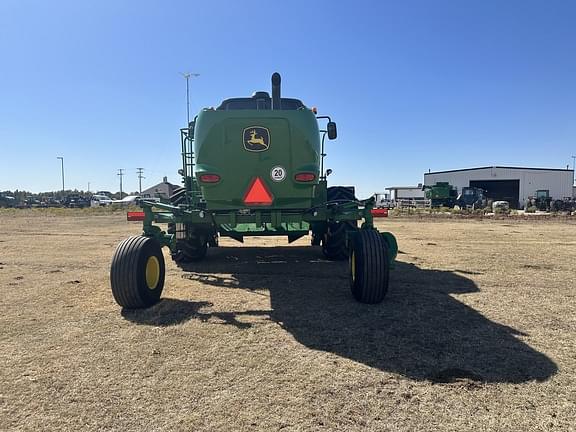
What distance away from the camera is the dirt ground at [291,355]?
9.06ft

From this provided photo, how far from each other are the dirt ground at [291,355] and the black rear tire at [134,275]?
0.60 feet

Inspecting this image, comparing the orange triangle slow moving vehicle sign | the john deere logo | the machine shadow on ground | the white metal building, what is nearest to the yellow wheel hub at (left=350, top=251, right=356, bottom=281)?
the machine shadow on ground

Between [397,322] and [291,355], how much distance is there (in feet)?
4.70

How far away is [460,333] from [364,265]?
1280 mm

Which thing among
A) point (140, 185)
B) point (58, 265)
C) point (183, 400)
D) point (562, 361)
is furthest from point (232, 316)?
point (140, 185)

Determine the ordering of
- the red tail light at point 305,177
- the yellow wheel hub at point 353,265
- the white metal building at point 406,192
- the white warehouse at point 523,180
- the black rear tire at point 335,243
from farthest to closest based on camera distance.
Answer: the white metal building at point 406,192, the white warehouse at point 523,180, the black rear tire at point 335,243, the red tail light at point 305,177, the yellow wheel hub at point 353,265

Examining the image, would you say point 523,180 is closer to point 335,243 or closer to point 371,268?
point 335,243

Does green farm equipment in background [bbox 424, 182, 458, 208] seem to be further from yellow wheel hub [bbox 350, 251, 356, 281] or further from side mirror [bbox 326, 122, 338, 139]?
yellow wheel hub [bbox 350, 251, 356, 281]

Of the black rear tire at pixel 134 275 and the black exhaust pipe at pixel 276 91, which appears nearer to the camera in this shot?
the black rear tire at pixel 134 275

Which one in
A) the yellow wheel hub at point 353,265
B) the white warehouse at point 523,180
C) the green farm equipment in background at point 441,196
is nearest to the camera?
the yellow wheel hub at point 353,265

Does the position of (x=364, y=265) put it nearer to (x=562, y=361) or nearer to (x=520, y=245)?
(x=562, y=361)

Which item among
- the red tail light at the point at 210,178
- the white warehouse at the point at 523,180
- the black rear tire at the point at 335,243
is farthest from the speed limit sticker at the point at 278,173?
the white warehouse at the point at 523,180

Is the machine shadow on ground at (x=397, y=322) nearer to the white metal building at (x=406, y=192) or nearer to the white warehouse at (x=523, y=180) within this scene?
the white warehouse at (x=523, y=180)

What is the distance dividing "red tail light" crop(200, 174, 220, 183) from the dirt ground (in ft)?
5.12
